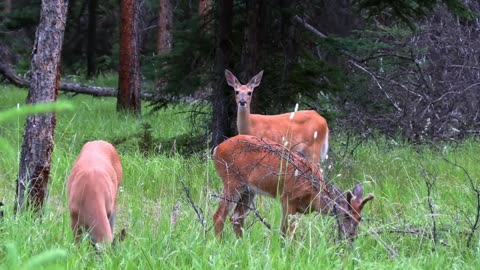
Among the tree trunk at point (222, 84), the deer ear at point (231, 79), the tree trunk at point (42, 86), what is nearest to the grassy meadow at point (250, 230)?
the tree trunk at point (42, 86)

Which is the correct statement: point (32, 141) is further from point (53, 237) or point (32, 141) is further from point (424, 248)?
point (424, 248)

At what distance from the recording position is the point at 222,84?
1032 cm

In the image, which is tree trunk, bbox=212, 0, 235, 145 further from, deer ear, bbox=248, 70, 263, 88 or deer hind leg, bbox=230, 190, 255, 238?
deer hind leg, bbox=230, 190, 255, 238

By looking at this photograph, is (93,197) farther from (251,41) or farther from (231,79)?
(251,41)

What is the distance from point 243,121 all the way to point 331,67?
1.36 metres

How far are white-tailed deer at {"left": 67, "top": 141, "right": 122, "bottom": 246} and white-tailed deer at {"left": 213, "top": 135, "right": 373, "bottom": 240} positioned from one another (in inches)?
29.8

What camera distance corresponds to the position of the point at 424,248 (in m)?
5.23

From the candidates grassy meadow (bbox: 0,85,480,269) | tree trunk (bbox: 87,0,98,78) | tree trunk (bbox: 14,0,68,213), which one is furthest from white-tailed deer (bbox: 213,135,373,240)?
tree trunk (bbox: 87,0,98,78)

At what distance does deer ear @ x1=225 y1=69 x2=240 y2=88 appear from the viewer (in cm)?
961

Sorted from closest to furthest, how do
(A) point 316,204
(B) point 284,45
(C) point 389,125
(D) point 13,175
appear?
(A) point 316,204, (D) point 13,175, (B) point 284,45, (C) point 389,125

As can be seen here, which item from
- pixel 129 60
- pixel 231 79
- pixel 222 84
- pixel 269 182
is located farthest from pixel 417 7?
pixel 129 60


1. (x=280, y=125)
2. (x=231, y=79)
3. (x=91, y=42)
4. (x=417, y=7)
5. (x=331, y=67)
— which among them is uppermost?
(x=417, y=7)

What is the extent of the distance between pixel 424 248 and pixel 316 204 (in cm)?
108

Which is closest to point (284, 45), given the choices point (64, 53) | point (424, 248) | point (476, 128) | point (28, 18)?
point (476, 128)
